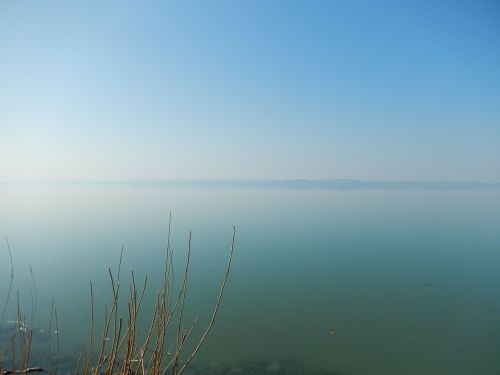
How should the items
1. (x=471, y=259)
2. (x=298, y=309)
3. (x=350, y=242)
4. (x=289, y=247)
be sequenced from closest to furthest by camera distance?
(x=298, y=309)
(x=471, y=259)
(x=289, y=247)
(x=350, y=242)

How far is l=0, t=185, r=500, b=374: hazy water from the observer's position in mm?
5695

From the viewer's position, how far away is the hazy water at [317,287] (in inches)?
224

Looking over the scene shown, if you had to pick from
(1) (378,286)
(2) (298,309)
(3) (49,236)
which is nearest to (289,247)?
(1) (378,286)

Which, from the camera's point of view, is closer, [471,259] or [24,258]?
[24,258]

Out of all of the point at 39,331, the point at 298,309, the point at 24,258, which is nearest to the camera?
the point at 39,331

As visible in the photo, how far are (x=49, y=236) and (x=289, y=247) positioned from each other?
31.1 ft

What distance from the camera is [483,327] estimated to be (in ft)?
21.6

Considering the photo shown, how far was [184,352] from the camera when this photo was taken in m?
5.44

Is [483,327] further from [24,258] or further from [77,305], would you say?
[24,258]

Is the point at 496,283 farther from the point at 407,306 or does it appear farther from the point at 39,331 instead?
the point at 39,331

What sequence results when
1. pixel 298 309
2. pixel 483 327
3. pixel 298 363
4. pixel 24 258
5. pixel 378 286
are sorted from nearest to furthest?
pixel 298 363 → pixel 483 327 → pixel 298 309 → pixel 378 286 → pixel 24 258

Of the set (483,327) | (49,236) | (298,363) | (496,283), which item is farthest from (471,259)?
(49,236)

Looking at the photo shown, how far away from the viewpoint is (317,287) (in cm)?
836

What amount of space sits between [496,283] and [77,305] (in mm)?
10262
